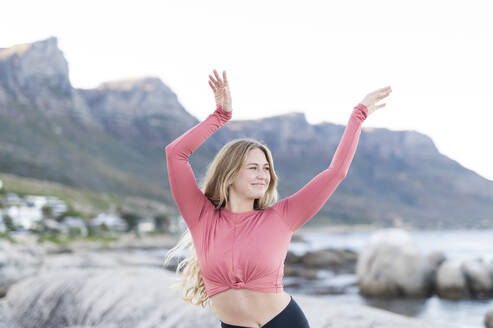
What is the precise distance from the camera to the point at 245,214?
317 centimetres

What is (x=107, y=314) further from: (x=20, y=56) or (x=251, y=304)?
(x=20, y=56)

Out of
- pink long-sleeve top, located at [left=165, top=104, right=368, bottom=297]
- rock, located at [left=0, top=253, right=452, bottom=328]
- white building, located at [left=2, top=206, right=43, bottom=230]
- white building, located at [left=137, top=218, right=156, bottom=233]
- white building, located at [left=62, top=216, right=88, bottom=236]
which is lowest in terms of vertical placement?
white building, located at [left=137, top=218, right=156, bottom=233]

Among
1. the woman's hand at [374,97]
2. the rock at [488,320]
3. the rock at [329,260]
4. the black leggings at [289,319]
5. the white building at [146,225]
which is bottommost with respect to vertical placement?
the white building at [146,225]

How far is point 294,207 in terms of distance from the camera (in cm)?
312

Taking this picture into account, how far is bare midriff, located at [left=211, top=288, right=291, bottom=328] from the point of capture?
2988 millimetres

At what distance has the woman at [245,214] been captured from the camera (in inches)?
117

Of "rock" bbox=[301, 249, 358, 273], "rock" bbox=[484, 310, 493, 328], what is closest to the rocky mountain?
"rock" bbox=[301, 249, 358, 273]

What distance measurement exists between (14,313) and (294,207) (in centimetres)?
727

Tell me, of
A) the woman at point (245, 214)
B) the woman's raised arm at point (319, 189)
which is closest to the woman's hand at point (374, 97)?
the woman at point (245, 214)

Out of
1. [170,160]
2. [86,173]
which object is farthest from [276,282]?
[86,173]

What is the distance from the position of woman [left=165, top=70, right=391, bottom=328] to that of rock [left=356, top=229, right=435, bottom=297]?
14.0 metres

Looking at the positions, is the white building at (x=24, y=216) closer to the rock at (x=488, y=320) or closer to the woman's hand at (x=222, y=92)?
the rock at (x=488, y=320)

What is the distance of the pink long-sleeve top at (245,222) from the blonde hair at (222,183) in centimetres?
10

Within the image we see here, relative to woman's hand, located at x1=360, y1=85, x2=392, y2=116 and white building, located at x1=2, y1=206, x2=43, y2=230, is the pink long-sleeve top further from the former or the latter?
white building, located at x1=2, y1=206, x2=43, y2=230
